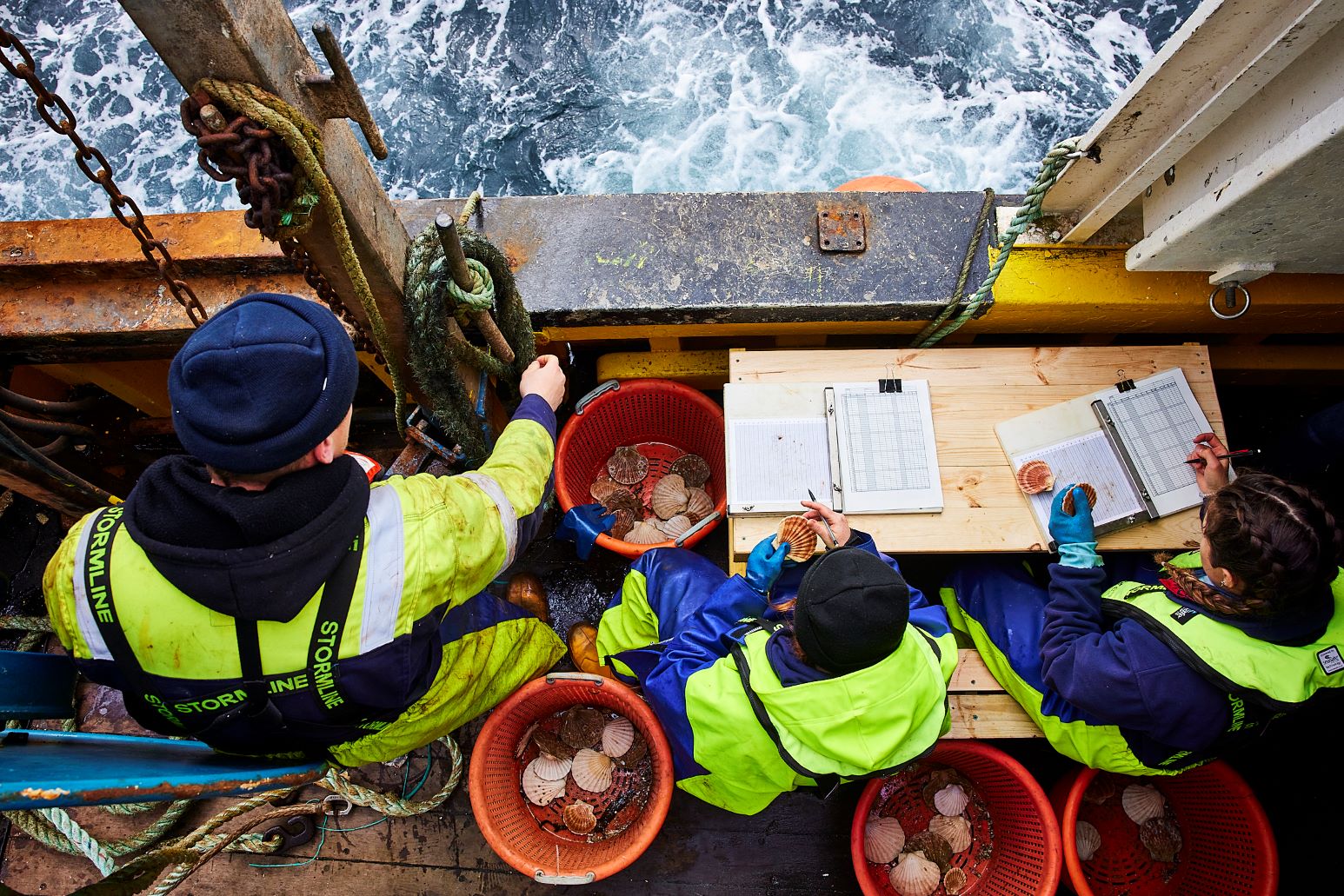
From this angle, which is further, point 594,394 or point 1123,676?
point 594,394

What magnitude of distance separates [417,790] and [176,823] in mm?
973

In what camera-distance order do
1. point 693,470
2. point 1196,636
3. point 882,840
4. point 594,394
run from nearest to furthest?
point 1196,636, point 882,840, point 594,394, point 693,470

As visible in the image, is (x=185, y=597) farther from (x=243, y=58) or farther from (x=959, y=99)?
(x=959, y=99)

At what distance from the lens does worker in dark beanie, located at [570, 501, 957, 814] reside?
1.97 m

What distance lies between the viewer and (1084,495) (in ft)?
8.66

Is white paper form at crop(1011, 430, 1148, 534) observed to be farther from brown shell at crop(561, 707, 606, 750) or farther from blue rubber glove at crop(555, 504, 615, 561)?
brown shell at crop(561, 707, 606, 750)

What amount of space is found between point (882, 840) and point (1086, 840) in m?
0.81

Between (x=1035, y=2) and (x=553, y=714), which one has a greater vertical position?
A: (x=1035, y=2)

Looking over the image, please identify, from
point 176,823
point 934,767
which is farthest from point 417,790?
point 934,767

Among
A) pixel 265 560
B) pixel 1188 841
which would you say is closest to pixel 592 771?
pixel 265 560

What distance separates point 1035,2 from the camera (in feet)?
19.0

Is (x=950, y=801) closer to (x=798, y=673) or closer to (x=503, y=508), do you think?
(x=798, y=673)

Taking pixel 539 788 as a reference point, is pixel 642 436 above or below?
above

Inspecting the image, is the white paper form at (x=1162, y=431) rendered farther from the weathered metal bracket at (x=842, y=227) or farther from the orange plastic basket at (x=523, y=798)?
the orange plastic basket at (x=523, y=798)
